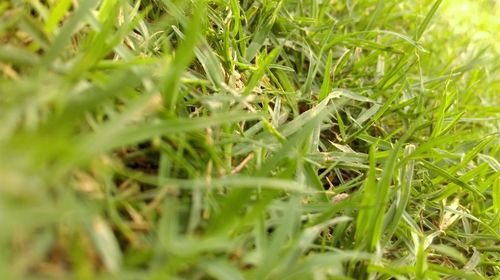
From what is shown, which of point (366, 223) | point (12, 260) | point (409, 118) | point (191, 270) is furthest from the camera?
point (409, 118)

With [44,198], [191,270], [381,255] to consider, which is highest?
[44,198]

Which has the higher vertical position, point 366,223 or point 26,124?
point 26,124

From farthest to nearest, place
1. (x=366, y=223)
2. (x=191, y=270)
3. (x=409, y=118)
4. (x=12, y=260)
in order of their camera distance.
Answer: (x=409, y=118) → (x=366, y=223) → (x=191, y=270) → (x=12, y=260)

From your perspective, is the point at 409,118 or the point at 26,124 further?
the point at 409,118

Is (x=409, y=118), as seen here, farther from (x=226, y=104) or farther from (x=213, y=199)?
(x=213, y=199)

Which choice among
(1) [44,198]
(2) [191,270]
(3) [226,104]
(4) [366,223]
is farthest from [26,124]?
(4) [366,223]

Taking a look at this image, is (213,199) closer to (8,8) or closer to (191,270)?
(191,270)

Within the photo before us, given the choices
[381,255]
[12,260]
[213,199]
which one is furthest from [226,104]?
[12,260]
